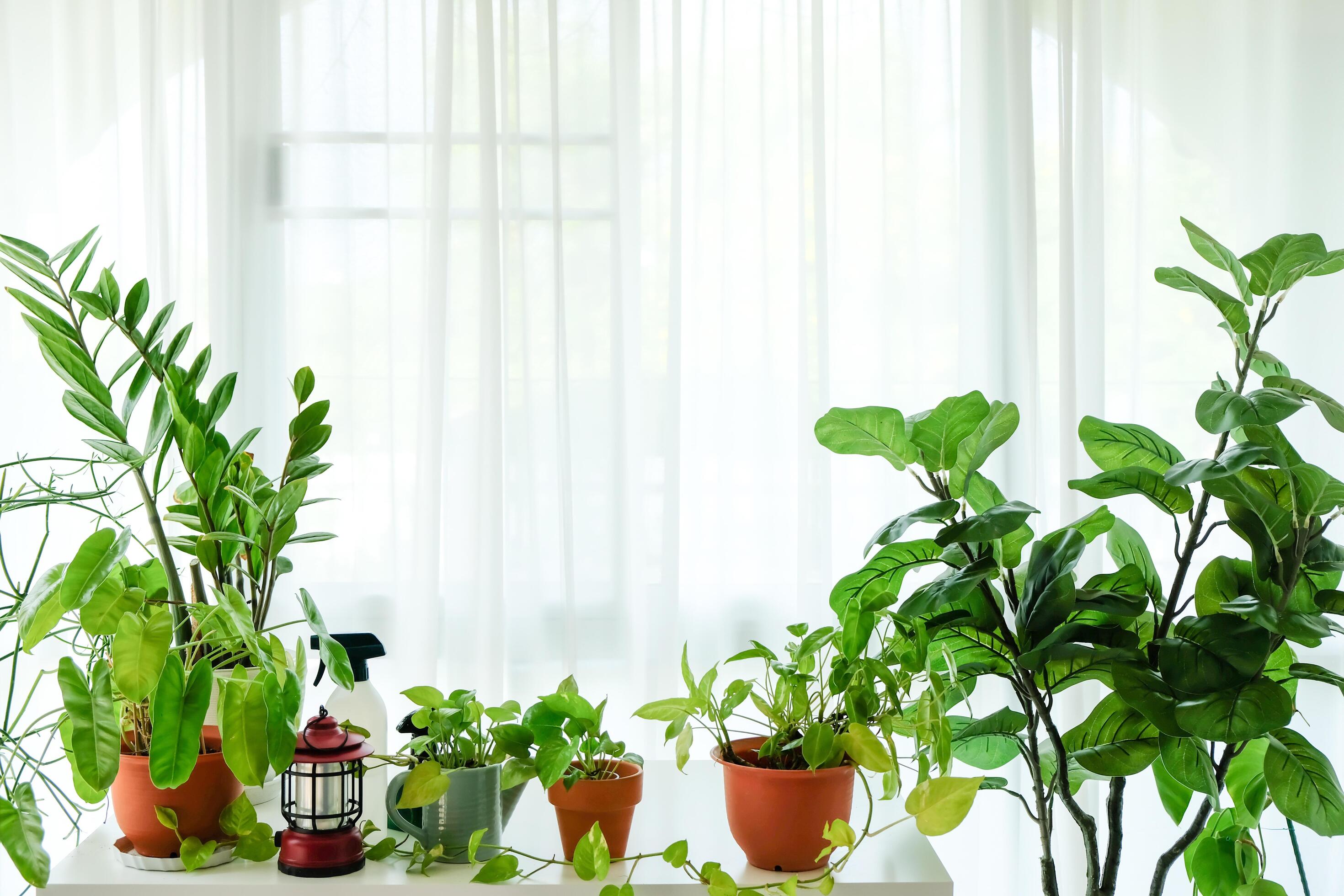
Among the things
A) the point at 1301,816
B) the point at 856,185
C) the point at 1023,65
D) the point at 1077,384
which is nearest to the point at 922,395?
the point at 1077,384

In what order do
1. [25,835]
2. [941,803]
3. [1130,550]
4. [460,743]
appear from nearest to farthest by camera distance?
[25,835]
[941,803]
[460,743]
[1130,550]

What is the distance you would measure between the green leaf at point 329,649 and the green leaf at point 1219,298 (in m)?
0.94

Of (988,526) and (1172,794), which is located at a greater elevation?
(988,526)

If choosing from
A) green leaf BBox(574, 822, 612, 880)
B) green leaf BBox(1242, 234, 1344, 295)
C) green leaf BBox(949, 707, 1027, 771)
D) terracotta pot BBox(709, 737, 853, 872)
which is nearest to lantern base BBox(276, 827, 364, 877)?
green leaf BBox(574, 822, 612, 880)

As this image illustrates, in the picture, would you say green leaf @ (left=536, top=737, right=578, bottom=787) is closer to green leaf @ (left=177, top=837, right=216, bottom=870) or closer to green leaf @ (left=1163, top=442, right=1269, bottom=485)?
green leaf @ (left=177, top=837, right=216, bottom=870)

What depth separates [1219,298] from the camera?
1045 mm

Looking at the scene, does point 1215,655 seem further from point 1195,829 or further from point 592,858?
point 592,858

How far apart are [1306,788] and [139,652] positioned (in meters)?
1.09

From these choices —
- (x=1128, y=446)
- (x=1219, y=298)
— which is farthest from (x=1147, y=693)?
(x=1219, y=298)

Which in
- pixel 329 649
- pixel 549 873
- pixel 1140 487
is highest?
pixel 1140 487

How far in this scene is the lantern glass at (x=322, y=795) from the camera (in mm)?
872

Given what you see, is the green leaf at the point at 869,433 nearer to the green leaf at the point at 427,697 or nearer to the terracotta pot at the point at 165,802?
the green leaf at the point at 427,697

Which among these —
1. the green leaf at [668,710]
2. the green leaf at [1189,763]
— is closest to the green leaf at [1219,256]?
the green leaf at [1189,763]

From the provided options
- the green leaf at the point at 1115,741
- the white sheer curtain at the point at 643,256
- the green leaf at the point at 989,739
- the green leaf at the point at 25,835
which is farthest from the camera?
the white sheer curtain at the point at 643,256
